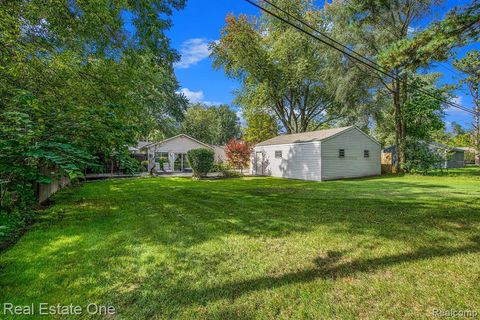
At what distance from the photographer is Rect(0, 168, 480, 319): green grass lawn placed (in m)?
2.35

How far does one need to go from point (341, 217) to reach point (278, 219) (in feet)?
4.69

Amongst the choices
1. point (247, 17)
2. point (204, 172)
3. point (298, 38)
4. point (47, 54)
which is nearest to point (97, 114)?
point (47, 54)

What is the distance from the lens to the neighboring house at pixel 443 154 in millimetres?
18378

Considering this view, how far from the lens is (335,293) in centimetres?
250

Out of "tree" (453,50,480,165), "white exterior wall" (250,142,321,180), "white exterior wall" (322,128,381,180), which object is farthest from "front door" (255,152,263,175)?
"tree" (453,50,480,165)

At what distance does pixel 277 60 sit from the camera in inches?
825

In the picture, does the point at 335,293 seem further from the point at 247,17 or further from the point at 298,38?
the point at 247,17

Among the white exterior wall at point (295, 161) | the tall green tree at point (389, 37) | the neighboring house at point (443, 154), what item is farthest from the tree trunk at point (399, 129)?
the white exterior wall at point (295, 161)

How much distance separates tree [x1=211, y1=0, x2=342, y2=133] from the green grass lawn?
1666 cm

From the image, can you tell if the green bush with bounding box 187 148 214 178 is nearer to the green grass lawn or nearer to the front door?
the front door

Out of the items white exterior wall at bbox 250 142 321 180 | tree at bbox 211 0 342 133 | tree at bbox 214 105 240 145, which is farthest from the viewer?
tree at bbox 214 105 240 145

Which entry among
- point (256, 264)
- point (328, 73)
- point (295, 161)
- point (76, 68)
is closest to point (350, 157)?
point (295, 161)

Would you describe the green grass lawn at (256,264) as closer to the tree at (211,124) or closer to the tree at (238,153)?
the tree at (238,153)

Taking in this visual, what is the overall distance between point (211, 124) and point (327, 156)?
34.4 metres
